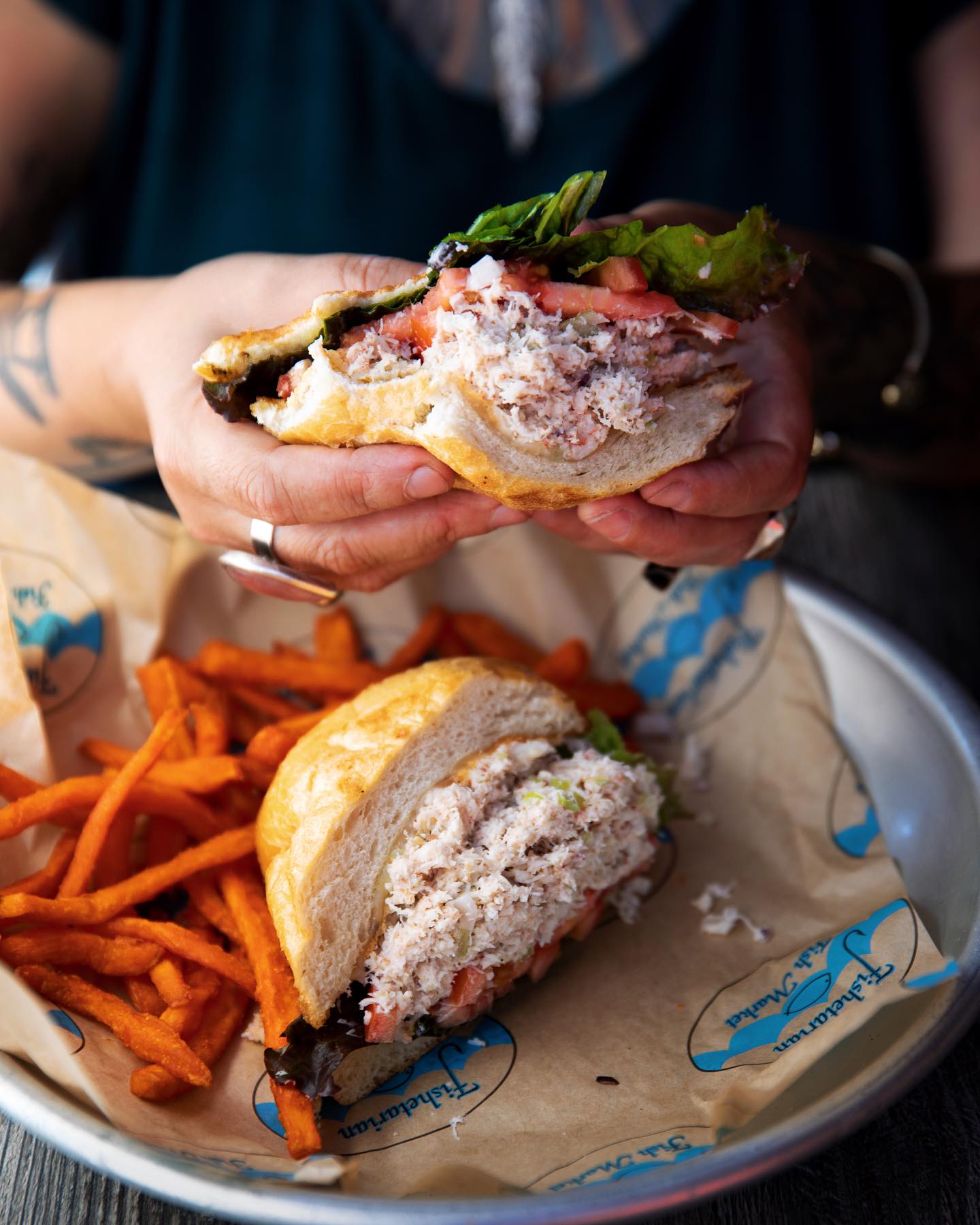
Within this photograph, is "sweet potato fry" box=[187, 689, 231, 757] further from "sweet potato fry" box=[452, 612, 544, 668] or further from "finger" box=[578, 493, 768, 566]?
"finger" box=[578, 493, 768, 566]

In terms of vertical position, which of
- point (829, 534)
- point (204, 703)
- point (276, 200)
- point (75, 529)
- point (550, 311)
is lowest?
point (829, 534)

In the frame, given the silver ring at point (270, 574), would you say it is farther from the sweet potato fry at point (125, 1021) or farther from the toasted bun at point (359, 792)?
the sweet potato fry at point (125, 1021)

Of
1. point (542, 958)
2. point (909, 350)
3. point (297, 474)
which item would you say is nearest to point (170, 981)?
point (542, 958)

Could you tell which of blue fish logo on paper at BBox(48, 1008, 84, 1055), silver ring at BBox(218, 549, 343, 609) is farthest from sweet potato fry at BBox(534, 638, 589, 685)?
blue fish logo on paper at BBox(48, 1008, 84, 1055)

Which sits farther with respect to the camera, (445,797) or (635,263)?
(445,797)

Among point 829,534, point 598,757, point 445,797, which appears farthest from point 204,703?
point 829,534

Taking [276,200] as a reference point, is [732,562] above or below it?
below

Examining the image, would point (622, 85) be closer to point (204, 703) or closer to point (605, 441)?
point (605, 441)

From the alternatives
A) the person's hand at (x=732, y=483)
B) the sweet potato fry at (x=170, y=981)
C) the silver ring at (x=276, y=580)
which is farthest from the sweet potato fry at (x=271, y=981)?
the person's hand at (x=732, y=483)
